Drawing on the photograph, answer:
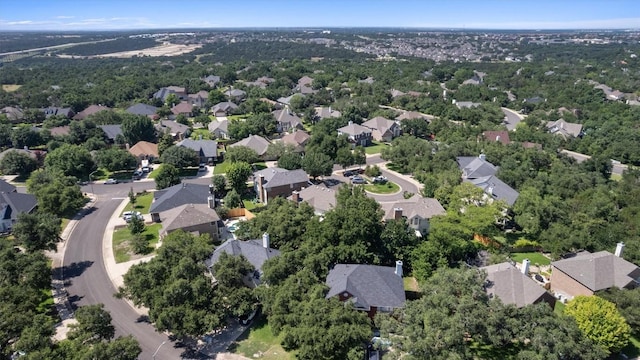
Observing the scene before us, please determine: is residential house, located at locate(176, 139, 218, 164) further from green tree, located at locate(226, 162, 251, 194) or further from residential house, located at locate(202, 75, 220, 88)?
residential house, located at locate(202, 75, 220, 88)

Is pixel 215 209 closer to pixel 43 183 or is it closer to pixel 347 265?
pixel 347 265

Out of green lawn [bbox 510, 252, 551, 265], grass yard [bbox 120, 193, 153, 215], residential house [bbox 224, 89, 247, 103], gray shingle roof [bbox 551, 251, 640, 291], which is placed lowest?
green lawn [bbox 510, 252, 551, 265]

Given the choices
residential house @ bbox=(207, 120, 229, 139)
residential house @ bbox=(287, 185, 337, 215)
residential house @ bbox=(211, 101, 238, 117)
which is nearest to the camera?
residential house @ bbox=(287, 185, 337, 215)

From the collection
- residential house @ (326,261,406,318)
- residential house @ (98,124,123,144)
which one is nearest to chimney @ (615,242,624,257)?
residential house @ (326,261,406,318)

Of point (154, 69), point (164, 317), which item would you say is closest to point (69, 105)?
point (154, 69)

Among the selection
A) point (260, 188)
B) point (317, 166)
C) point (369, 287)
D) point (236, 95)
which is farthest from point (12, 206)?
point (236, 95)
